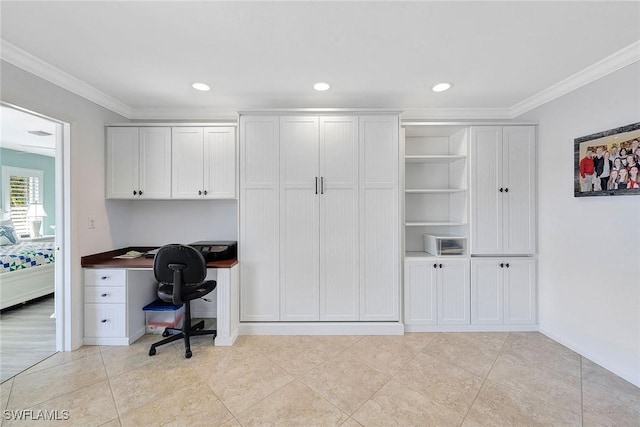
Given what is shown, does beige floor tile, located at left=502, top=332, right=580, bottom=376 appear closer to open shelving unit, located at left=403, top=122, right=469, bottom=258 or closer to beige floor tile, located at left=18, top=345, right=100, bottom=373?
open shelving unit, located at left=403, top=122, right=469, bottom=258

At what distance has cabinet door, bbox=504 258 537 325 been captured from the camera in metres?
2.72

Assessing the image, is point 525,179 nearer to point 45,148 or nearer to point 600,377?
point 600,377

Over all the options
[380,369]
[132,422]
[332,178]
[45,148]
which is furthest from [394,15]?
[45,148]

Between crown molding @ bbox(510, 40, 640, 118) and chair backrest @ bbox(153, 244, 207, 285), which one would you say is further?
chair backrest @ bbox(153, 244, 207, 285)

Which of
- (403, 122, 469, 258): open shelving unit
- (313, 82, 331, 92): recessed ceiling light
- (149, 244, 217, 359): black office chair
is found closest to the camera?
(149, 244, 217, 359): black office chair

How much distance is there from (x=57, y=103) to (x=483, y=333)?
462 centimetres

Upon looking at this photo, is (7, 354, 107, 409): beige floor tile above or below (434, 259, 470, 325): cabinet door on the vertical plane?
below

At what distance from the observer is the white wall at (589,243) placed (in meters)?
1.93

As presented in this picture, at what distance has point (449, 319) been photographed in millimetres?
2727

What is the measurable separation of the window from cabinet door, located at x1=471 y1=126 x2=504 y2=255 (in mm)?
7491


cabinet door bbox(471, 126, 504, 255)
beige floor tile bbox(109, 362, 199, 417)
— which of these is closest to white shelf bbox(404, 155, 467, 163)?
cabinet door bbox(471, 126, 504, 255)

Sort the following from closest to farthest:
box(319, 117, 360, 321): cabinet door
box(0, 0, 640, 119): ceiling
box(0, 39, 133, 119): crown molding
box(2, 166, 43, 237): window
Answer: box(0, 0, 640, 119): ceiling < box(0, 39, 133, 119): crown molding < box(319, 117, 360, 321): cabinet door < box(2, 166, 43, 237): window

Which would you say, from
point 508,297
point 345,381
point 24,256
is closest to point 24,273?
point 24,256

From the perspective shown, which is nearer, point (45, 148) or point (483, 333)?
point (483, 333)
